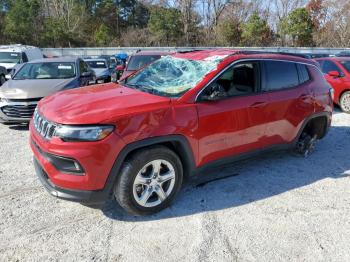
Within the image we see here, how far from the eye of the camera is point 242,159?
4.34 meters

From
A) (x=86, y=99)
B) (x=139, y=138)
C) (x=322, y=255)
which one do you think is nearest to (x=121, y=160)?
(x=139, y=138)

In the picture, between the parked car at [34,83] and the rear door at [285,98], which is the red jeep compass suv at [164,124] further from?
the parked car at [34,83]

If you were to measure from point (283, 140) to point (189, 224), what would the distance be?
6.84ft

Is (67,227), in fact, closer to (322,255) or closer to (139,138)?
(139,138)

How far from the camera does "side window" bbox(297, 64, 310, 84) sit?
5035mm

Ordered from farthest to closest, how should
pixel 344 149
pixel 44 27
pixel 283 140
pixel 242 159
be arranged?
pixel 44 27 < pixel 344 149 < pixel 283 140 < pixel 242 159

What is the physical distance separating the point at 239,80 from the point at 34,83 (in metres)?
4.89

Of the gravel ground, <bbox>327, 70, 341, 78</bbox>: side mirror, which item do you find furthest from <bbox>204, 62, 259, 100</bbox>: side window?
<bbox>327, 70, 341, 78</bbox>: side mirror

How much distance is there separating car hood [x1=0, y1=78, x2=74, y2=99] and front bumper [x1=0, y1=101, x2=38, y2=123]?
0.14 meters

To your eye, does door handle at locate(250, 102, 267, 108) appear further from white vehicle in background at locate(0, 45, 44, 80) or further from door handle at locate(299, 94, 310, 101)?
white vehicle in background at locate(0, 45, 44, 80)

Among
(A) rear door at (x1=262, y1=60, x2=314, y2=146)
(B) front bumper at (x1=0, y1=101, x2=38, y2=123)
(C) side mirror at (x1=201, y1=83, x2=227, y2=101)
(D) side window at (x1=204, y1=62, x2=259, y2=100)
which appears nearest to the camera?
(C) side mirror at (x1=201, y1=83, x2=227, y2=101)

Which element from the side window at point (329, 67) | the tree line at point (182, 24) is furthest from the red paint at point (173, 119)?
the tree line at point (182, 24)

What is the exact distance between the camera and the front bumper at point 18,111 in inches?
271

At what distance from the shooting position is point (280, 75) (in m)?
4.70
